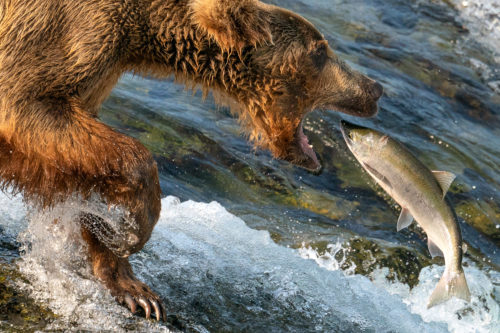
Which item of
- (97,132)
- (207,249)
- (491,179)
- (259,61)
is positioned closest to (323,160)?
(491,179)

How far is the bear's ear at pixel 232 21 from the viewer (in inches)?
179

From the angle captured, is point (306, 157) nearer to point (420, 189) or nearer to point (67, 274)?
point (420, 189)

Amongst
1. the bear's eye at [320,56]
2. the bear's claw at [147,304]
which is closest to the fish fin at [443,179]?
the bear's eye at [320,56]

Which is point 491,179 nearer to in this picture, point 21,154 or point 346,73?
point 346,73

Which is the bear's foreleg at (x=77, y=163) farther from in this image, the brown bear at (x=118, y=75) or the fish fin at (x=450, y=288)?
the fish fin at (x=450, y=288)

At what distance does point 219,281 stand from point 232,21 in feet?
5.96

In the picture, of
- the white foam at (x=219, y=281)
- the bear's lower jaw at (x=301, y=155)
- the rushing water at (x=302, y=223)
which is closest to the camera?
the white foam at (x=219, y=281)

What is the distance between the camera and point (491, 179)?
27.0 feet

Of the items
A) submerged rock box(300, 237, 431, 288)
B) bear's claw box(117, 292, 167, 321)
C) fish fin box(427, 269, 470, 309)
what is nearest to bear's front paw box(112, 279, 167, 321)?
bear's claw box(117, 292, 167, 321)

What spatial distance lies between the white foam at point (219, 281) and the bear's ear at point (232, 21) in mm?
1474

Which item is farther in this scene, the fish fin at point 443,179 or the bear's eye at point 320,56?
the bear's eye at point 320,56

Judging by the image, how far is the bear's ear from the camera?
4.54 meters

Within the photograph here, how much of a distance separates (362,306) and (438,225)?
1.15 m

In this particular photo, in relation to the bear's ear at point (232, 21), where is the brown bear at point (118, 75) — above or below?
below
